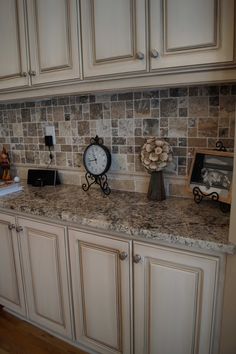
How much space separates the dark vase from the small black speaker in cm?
74

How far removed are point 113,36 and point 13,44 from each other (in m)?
0.65

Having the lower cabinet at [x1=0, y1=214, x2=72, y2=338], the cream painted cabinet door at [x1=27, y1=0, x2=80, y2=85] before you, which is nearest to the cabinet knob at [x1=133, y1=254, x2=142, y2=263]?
the lower cabinet at [x1=0, y1=214, x2=72, y2=338]

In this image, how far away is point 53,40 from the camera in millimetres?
1389

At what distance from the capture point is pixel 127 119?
1.59 metres

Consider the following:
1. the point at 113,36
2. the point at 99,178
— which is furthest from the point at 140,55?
the point at 99,178

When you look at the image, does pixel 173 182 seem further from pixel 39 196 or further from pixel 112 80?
pixel 39 196

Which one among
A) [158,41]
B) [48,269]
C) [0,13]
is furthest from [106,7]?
[48,269]

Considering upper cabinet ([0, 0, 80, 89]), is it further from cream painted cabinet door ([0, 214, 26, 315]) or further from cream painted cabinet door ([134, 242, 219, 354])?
cream painted cabinet door ([134, 242, 219, 354])

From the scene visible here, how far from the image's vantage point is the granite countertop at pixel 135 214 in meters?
1.03

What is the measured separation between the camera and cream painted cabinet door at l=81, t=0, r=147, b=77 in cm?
115

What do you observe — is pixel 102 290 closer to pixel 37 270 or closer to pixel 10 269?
pixel 37 270

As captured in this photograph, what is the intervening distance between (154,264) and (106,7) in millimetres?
1139

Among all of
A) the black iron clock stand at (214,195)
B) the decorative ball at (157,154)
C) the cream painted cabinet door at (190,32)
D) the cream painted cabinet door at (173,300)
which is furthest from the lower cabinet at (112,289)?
the cream painted cabinet door at (190,32)

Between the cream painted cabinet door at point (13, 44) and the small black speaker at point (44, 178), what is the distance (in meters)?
0.60
